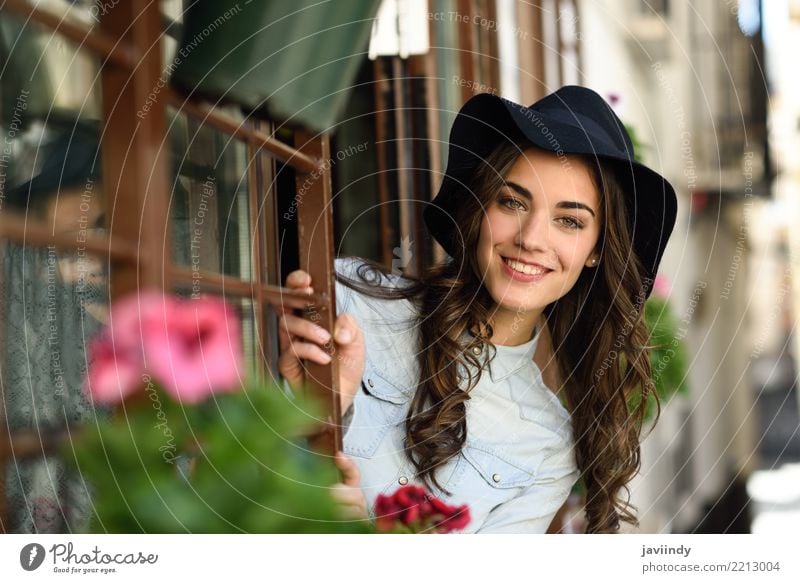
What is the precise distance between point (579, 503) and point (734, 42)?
683mm

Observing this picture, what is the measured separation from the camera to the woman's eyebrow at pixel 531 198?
1.14 m

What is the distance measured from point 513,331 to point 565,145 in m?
0.26

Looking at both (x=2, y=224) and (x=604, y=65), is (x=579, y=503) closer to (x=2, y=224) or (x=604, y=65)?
(x=604, y=65)

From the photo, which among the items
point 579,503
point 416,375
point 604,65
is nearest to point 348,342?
point 416,375

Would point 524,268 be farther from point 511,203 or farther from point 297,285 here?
point 297,285

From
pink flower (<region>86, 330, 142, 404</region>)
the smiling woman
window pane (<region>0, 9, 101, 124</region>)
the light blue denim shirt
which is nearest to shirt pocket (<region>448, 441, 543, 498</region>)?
the light blue denim shirt

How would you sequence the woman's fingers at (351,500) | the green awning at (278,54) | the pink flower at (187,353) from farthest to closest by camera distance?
the woman's fingers at (351,500) → the green awning at (278,54) → the pink flower at (187,353)

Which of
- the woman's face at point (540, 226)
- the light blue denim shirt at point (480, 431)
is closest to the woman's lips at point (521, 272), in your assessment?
the woman's face at point (540, 226)

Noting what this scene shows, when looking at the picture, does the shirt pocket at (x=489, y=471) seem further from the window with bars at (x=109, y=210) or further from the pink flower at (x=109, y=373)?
the pink flower at (x=109, y=373)

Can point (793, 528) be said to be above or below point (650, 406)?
below

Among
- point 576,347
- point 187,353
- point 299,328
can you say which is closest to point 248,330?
point 299,328

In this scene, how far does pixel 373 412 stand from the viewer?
1214 millimetres

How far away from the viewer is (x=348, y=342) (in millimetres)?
1193

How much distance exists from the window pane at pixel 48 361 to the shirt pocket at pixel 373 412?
32 centimetres
